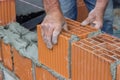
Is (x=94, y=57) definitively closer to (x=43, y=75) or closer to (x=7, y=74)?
(x=43, y=75)

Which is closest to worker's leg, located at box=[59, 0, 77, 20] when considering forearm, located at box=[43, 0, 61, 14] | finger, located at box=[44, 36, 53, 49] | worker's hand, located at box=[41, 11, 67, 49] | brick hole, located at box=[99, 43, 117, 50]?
forearm, located at box=[43, 0, 61, 14]

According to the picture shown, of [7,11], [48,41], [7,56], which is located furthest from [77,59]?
[7,11]

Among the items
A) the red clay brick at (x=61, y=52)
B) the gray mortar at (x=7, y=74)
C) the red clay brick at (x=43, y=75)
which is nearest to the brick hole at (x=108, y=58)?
the red clay brick at (x=61, y=52)

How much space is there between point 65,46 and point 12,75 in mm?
902

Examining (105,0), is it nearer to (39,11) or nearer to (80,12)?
(39,11)

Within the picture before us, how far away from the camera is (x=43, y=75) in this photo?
235 cm

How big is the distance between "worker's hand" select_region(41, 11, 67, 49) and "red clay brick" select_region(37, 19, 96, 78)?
0.03m

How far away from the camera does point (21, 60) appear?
2.57 meters

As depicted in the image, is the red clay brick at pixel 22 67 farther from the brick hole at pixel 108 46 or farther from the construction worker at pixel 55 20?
the brick hole at pixel 108 46

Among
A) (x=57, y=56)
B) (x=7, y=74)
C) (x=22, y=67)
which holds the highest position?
(x=57, y=56)

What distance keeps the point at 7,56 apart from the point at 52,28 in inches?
30.5

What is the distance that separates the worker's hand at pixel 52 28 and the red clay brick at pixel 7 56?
0.64m

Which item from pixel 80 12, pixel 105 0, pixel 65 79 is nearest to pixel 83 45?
pixel 65 79

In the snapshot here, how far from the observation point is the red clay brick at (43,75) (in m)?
2.27
